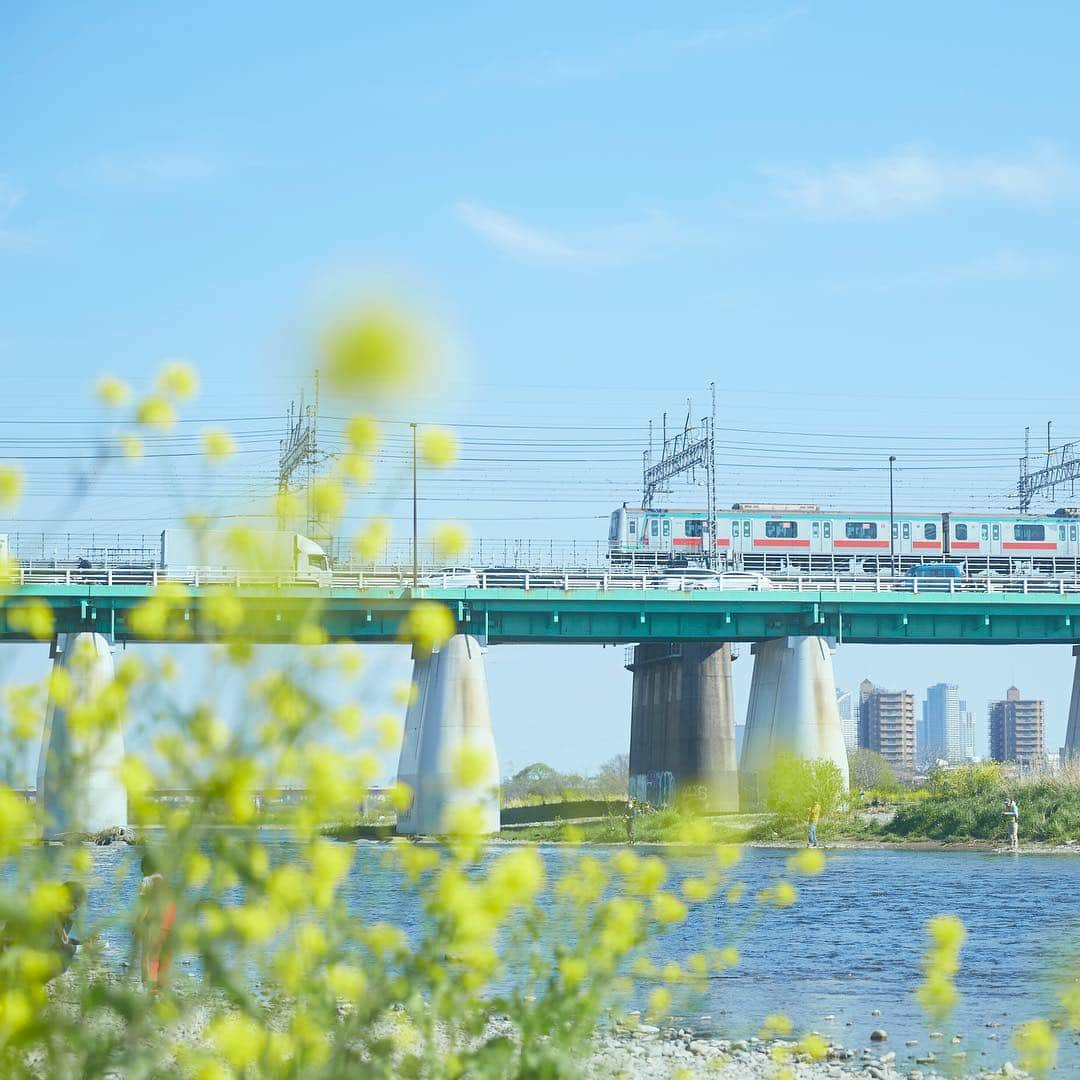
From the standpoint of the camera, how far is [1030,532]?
86.5 metres

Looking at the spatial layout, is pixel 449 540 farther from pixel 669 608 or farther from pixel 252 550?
pixel 669 608

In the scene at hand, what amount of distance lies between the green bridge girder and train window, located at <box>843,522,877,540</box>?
11.9m

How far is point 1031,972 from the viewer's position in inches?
914

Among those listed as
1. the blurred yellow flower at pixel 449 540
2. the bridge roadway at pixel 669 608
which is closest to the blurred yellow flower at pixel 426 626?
the blurred yellow flower at pixel 449 540

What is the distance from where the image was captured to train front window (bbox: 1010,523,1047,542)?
8619cm

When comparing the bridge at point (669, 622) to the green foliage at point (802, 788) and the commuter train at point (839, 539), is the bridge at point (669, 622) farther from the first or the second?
the commuter train at point (839, 539)

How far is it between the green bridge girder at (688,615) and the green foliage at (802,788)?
8.12m

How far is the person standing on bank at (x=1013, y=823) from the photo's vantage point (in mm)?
51156

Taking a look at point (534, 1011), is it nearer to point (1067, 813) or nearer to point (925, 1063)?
point (925, 1063)

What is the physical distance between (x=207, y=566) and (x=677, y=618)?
2533 inches

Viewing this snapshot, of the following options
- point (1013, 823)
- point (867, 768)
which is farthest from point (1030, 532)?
point (867, 768)

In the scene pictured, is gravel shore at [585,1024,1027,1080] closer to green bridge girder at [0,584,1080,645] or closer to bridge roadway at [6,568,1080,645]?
green bridge girder at [0,584,1080,645]

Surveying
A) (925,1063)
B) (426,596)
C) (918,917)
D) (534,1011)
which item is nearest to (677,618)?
(426,596)

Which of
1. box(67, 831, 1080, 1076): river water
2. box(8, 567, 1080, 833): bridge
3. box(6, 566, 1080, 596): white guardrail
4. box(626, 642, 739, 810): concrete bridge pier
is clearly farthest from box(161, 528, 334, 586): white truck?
box(626, 642, 739, 810): concrete bridge pier
